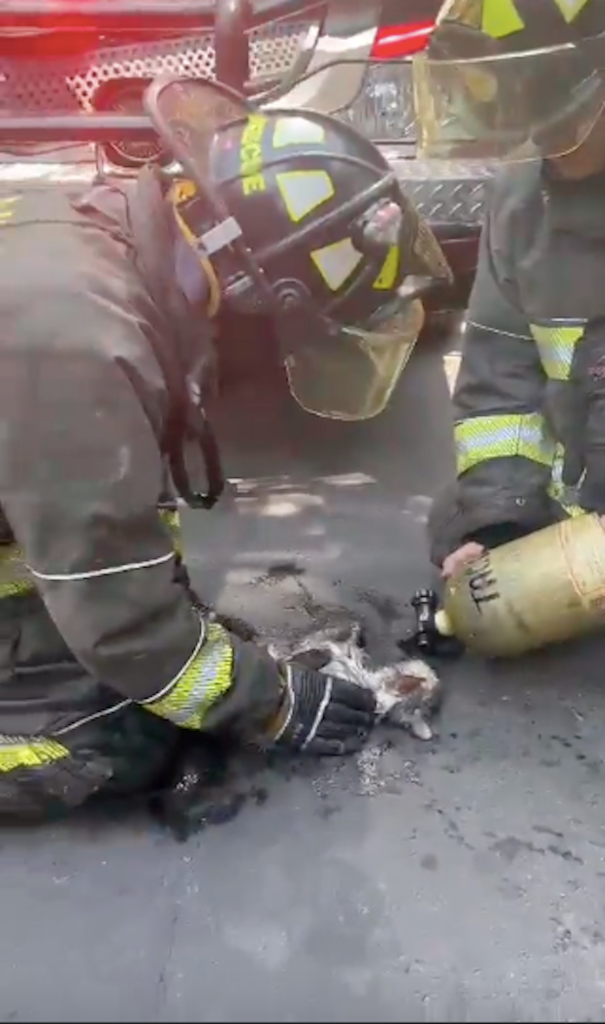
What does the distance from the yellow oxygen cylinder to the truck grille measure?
1505 mm

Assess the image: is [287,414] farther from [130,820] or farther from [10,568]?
[130,820]

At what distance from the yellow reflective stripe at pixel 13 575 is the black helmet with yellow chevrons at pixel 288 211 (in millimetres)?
Result: 821

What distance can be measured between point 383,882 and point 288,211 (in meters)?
1.27

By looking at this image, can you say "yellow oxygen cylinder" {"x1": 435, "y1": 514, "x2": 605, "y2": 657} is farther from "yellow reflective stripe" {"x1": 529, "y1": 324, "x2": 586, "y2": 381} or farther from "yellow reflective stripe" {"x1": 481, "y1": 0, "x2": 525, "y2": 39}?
"yellow reflective stripe" {"x1": 481, "y1": 0, "x2": 525, "y2": 39}

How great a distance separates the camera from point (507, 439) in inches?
110

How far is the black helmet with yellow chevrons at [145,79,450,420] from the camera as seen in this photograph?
6.42ft

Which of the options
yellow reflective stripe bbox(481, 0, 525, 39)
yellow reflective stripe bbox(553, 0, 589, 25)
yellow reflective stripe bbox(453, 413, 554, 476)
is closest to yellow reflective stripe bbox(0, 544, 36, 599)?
yellow reflective stripe bbox(453, 413, 554, 476)

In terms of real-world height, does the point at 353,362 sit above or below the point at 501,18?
below

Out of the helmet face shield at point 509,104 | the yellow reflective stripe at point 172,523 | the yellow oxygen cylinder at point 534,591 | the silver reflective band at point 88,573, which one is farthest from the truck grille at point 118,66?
the silver reflective band at point 88,573

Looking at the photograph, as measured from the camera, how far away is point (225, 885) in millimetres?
2152

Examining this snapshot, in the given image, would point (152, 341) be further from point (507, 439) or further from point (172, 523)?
point (507, 439)

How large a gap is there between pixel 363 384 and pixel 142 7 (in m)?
0.92

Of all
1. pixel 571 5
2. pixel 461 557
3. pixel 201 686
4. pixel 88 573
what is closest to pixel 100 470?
pixel 88 573

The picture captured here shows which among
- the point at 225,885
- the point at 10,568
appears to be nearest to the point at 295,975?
the point at 225,885
